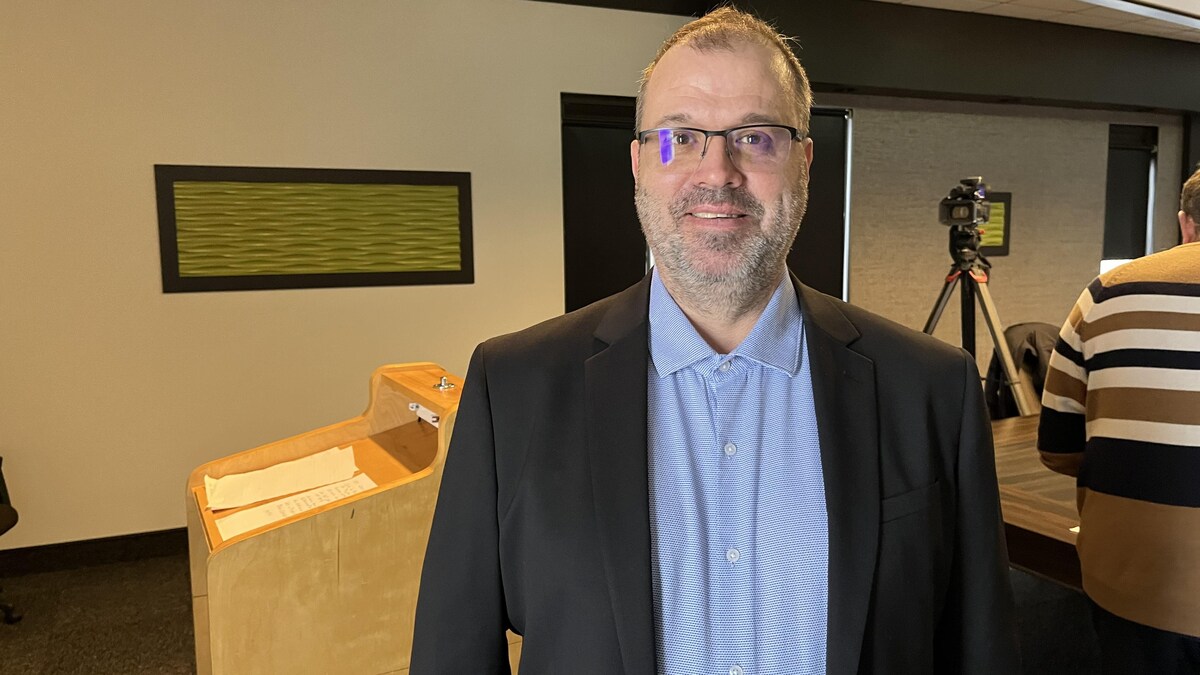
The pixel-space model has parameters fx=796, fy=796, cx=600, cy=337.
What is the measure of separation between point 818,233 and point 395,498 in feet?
13.4

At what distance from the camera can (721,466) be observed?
95 cm

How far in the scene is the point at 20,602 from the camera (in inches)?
130

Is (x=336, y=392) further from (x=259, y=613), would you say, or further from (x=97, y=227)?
(x=259, y=613)

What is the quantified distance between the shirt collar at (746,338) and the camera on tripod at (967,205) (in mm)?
2657

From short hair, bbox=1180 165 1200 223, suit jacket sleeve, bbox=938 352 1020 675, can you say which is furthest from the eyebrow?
short hair, bbox=1180 165 1200 223

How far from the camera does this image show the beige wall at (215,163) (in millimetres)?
3498

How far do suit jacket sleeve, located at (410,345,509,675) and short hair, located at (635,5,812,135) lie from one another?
18.6 inches

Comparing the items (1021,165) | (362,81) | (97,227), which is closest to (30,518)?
(97,227)

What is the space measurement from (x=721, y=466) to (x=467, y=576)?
338 mm

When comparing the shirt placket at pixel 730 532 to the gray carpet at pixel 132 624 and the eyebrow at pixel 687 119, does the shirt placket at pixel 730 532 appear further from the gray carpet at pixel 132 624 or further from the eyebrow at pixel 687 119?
the gray carpet at pixel 132 624

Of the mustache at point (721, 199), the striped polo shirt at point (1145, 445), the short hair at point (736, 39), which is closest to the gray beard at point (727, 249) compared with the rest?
the mustache at point (721, 199)

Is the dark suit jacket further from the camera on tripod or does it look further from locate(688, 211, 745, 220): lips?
the camera on tripod

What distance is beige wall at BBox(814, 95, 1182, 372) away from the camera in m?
5.50

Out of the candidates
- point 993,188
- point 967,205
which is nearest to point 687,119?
point 967,205
